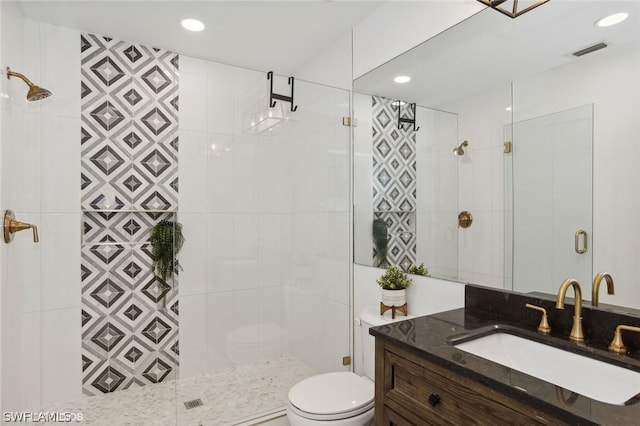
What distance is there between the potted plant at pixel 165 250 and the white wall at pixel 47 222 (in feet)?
1.54

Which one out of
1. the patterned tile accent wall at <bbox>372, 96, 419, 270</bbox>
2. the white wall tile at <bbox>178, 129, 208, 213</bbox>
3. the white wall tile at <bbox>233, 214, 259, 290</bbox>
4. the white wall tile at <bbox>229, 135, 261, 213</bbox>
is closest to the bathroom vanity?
the patterned tile accent wall at <bbox>372, 96, 419, 270</bbox>

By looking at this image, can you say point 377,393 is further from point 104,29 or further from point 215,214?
point 104,29

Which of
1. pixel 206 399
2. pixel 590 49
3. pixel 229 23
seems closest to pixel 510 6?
pixel 590 49

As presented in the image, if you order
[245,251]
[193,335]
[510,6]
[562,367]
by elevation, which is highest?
[510,6]

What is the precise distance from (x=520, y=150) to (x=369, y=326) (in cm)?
114

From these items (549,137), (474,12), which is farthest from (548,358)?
(474,12)

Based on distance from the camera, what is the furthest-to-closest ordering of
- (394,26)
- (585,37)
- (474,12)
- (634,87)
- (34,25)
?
(34,25), (394,26), (474,12), (585,37), (634,87)

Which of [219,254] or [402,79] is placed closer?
[402,79]

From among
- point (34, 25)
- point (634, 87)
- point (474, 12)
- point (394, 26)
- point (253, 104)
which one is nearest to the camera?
point (634, 87)

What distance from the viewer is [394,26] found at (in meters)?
1.99

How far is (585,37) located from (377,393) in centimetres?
145

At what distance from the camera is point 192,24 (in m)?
2.21

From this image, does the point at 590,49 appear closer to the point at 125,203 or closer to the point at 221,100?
the point at 221,100

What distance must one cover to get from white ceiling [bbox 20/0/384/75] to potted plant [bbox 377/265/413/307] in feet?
5.08
